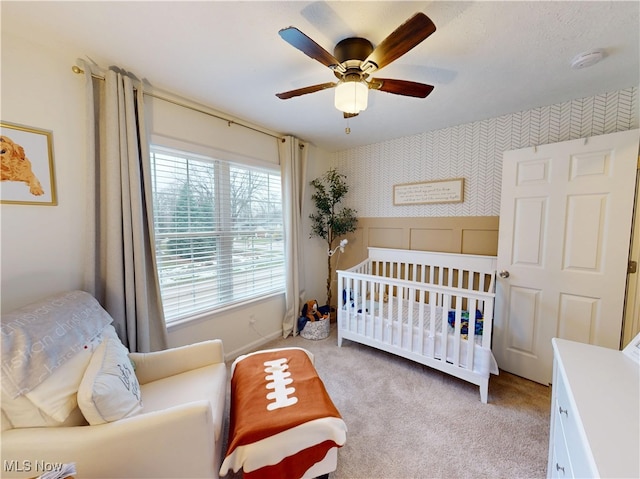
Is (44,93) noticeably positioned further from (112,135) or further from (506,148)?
(506,148)

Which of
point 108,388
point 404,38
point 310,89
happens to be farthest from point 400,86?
point 108,388

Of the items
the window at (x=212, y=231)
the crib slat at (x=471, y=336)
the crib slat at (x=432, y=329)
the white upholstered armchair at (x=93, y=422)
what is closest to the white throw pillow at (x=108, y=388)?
the white upholstered armchair at (x=93, y=422)

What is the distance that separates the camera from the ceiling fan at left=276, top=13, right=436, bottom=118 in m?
1.02

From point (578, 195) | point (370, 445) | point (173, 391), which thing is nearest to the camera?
point (173, 391)

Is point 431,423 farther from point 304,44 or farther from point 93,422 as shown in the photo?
point 304,44

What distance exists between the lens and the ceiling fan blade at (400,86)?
135 cm

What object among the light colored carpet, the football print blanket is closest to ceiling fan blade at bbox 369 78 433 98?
the football print blanket

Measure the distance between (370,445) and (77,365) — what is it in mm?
1565

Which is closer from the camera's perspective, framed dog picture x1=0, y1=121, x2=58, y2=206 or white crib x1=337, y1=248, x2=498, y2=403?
framed dog picture x1=0, y1=121, x2=58, y2=206

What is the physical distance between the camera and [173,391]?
4.28ft

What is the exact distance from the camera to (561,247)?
74.6 inches

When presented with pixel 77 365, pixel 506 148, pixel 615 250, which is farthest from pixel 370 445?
pixel 506 148

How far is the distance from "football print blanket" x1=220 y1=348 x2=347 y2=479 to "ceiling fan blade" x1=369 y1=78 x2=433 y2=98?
1.74m

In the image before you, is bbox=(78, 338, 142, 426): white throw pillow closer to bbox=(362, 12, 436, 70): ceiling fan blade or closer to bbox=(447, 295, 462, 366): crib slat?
bbox=(362, 12, 436, 70): ceiling fan blade
